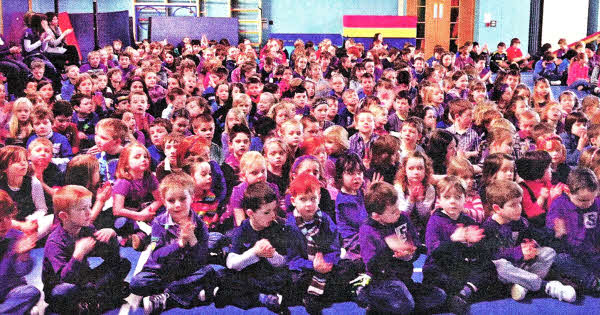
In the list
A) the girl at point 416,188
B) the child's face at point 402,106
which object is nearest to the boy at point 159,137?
the girl at point 416,188

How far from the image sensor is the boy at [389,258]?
2895 millimetres

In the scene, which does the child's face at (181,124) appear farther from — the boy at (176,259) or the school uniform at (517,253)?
the school uniform at (517,253)

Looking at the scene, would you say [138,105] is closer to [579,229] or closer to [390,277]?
[390,277]

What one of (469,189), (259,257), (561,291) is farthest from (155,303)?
(561,291)

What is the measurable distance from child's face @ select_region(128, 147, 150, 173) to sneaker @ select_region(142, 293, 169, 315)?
0.94 m

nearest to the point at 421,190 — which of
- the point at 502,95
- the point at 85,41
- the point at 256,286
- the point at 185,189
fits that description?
the point at 256,286

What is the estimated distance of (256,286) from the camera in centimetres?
304

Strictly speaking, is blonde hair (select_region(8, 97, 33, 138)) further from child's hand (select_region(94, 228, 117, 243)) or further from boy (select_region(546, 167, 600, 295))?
boy (select_region(546, 167, 600, 295))

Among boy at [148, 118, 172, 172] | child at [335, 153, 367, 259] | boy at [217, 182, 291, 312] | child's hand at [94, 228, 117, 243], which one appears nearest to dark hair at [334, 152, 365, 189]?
child at [335, 153, 367, 259]

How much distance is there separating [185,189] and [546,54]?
930 centimetres

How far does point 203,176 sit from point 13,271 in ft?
3.69

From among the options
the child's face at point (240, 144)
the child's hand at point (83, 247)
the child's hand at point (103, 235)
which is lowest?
the child's hand at point (83, 247)

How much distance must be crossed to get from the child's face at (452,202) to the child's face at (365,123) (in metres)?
1.45

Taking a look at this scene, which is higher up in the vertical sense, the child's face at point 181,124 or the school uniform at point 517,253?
the child's face at point 181,124
